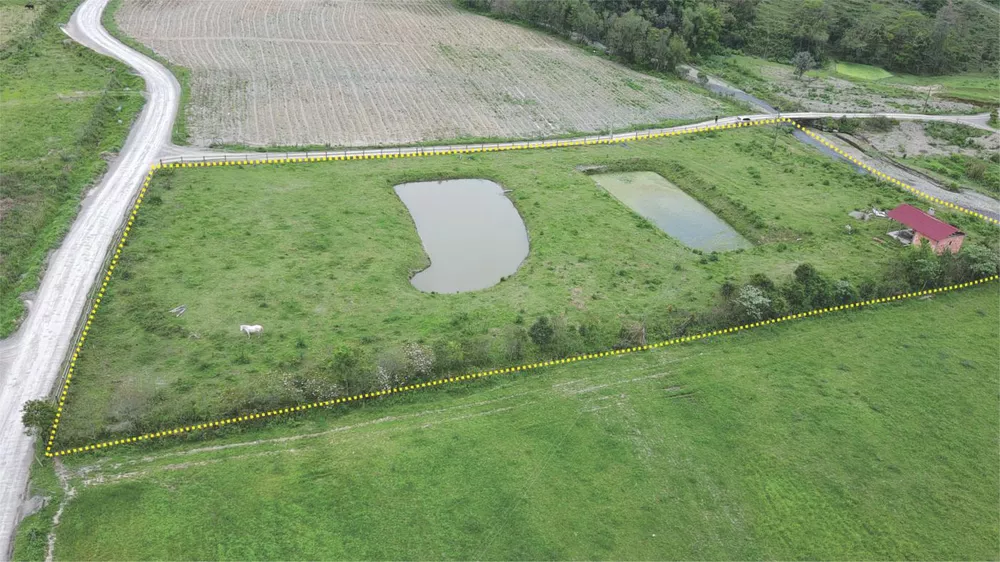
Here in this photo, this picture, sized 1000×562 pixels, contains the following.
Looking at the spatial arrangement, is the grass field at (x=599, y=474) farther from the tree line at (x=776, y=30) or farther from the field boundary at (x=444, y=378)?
the tree line at (x=776, y=30)

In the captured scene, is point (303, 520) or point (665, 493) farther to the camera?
point (665, 493)

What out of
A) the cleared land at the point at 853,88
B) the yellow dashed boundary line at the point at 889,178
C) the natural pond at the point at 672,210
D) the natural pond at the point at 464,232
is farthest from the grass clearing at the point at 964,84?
the natural pond at the point at 464,232

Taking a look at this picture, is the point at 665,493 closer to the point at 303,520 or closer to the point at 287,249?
the point at 303,520

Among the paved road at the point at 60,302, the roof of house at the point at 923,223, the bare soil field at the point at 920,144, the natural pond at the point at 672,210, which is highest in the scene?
the roof of house at the point at 923,223

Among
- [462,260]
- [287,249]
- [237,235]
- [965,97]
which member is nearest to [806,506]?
[462,260]

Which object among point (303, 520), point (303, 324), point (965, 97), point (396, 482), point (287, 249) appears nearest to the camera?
point (303, 520)

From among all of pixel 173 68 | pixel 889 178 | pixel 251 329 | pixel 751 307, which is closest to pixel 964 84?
pixel 889 178
